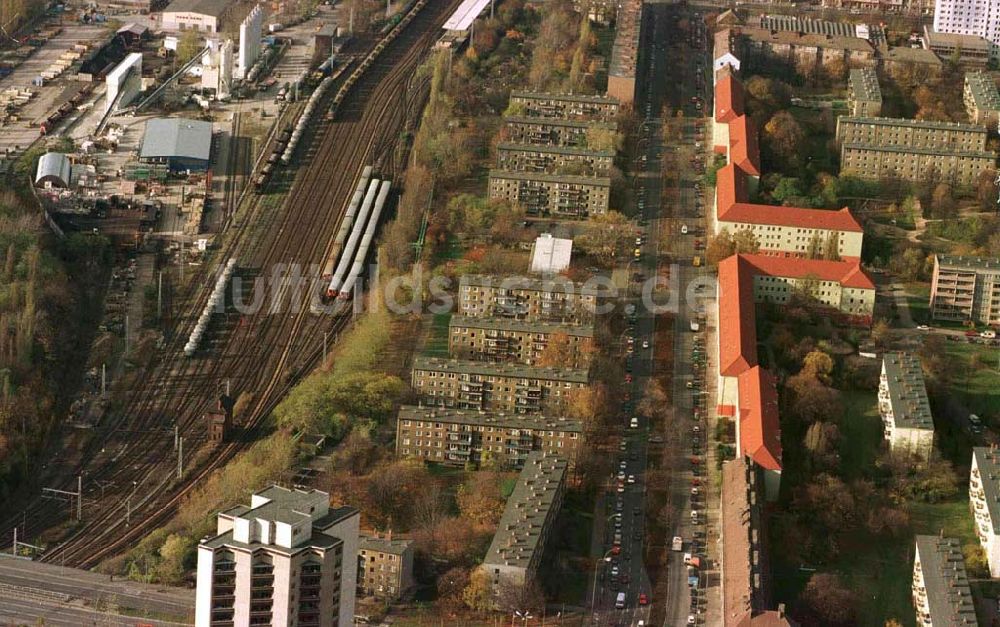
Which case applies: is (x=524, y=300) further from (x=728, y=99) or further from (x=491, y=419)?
(x=728, y=99)

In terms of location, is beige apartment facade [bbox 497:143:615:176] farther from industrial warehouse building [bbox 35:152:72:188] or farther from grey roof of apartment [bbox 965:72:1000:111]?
grey roof of apartment [bbox 965:72:1000:111]

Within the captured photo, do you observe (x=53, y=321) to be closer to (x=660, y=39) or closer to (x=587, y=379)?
(x=587, y=379)

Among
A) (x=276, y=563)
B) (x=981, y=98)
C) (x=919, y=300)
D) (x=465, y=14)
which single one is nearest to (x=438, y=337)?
(x=919, y=300)

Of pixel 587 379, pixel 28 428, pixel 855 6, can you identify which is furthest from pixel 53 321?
pixel 855 6

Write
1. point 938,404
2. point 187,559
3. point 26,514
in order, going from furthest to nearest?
1. point 938,404
2. point 26,514
3. point 187,559

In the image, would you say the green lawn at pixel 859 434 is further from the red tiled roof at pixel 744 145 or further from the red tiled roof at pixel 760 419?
the red tiled roof at pixel 744 145

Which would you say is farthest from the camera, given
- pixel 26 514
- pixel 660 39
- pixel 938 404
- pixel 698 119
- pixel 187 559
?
pixel 660 39
